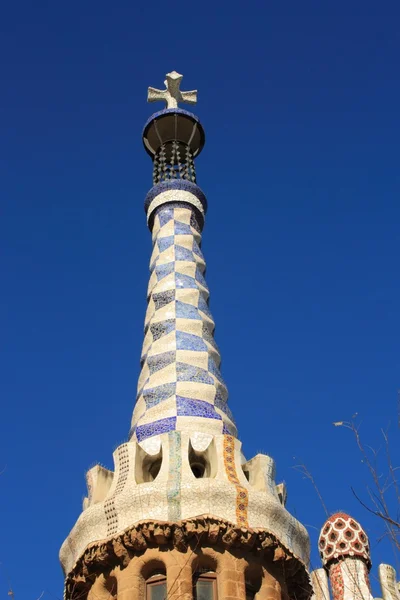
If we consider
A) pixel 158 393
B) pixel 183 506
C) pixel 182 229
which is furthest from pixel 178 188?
pixel 183 506

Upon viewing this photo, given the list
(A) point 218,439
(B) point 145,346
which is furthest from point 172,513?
(B) point 145,346

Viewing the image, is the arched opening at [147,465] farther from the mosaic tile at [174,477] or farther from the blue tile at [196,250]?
the blue tile at [196,250]

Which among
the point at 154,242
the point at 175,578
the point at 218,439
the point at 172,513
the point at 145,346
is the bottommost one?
the point at 175,578

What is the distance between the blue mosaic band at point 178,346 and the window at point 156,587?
1660 mm

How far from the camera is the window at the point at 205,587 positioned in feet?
29.3

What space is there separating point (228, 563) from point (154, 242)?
17.3ft

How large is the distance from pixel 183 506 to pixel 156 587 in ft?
2.55

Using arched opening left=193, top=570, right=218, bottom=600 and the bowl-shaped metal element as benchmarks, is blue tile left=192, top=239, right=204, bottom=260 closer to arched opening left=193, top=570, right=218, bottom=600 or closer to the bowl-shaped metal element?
the bowl-shaped metal element

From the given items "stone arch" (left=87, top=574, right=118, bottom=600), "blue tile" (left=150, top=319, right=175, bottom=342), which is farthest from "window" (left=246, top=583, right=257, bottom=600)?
"blue tile" (left=150, top=319, right=175, bottom=342)

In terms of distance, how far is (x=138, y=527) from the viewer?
9070 mm

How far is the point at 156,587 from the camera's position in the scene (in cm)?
903

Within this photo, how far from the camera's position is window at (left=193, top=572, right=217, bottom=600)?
8.92m

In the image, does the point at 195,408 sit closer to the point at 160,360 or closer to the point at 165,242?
the point at 160,360

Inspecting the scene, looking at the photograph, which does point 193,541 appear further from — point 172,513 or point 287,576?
point 287,576
